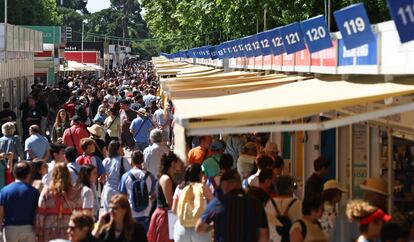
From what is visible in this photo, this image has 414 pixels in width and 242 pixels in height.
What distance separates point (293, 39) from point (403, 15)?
27.2ft

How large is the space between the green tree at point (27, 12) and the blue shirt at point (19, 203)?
339 ft

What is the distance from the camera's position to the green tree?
389ft

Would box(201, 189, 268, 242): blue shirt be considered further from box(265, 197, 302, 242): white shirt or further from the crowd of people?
box(265, 197, 302, 242): white shirt

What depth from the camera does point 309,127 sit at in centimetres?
840

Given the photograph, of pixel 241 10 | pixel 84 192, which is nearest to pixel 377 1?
pixel 241 10

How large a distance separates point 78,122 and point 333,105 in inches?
421

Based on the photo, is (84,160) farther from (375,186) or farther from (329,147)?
(375,186)

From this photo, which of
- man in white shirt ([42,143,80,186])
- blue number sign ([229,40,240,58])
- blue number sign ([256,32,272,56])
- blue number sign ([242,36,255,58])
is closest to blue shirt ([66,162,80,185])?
man in white shirt ([42,143,80,186])

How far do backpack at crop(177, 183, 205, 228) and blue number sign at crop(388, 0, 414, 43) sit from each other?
3829 millimetres

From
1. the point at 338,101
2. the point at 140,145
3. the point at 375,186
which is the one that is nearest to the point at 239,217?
the point at 375,186

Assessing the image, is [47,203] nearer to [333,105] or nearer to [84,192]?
[84,192]

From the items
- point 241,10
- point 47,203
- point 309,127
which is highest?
point 241,10

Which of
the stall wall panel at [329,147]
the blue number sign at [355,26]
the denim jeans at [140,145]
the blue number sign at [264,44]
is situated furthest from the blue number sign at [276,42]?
the blue number sign at [355,26]

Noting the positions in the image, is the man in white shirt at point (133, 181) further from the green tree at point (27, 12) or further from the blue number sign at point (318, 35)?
the green tree at point (27, 12)
